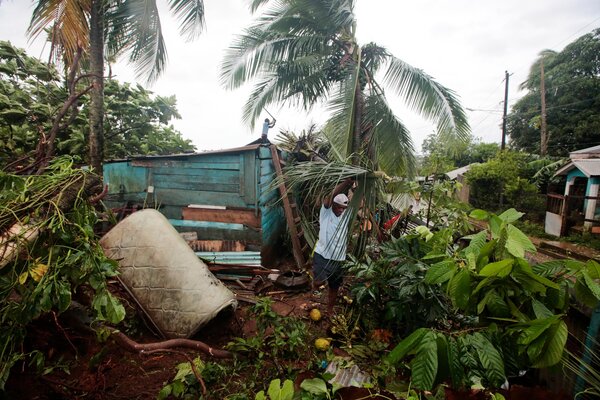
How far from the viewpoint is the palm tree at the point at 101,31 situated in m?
3.78

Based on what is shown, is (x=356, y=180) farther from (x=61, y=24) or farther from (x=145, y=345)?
(x=61, y=24)

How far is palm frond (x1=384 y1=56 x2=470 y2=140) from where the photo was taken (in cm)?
564

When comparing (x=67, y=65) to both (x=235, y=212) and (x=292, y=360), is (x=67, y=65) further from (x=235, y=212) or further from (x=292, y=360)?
(x=292, y=360)

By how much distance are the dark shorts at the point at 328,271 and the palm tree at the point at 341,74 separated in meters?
2.33

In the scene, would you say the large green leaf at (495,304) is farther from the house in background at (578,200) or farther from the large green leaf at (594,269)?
the house in background at (578,200)

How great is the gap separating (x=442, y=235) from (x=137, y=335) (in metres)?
3.04

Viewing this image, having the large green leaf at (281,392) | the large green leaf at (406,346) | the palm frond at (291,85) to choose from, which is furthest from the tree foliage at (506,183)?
the large green leaf at (281,392)

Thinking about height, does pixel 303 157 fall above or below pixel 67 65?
below

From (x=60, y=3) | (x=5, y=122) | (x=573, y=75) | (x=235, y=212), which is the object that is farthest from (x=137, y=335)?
(x=573, y=75)

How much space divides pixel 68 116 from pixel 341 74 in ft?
20.9

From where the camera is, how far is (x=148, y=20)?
4766 millimetres

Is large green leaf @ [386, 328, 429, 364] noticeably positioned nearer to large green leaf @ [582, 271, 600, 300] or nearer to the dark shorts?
large green leaf @ [582, 271, 600, 300]

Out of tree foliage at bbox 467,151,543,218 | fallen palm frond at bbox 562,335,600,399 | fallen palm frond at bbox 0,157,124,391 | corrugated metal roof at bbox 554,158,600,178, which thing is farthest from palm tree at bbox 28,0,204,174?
tree foliage at bbox 467,151,543,218

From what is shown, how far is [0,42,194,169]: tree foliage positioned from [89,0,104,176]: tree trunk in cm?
50
